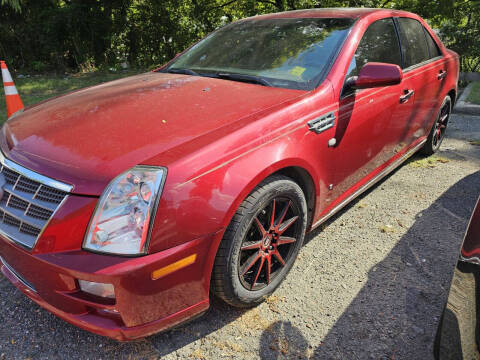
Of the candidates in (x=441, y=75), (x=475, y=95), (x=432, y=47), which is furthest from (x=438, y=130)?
(x=475, y=95)

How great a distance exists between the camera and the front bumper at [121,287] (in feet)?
4.83

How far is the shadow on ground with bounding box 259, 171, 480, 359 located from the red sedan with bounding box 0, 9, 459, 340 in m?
0.34

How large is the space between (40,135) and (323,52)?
5.93ft

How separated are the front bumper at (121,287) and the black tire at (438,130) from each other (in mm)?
3407

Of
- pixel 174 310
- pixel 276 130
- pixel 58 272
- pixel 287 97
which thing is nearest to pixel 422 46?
pixel 287 97

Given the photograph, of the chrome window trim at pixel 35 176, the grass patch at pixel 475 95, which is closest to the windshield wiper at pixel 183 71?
the chrome window trim at pixel 35 176

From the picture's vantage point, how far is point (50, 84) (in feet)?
26.4

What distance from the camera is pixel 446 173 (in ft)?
12.7


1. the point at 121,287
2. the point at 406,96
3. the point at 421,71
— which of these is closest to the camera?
the point at 121,287

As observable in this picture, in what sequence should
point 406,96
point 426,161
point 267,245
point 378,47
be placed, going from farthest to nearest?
point 426,161 < point 406,96 < point 378,47 < point 267,245

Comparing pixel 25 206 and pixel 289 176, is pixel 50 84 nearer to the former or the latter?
pixel 25 206

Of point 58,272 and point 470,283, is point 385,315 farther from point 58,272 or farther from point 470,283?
point 58,272

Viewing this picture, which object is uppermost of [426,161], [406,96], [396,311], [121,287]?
[406,96]

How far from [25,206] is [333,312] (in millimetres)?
1708
